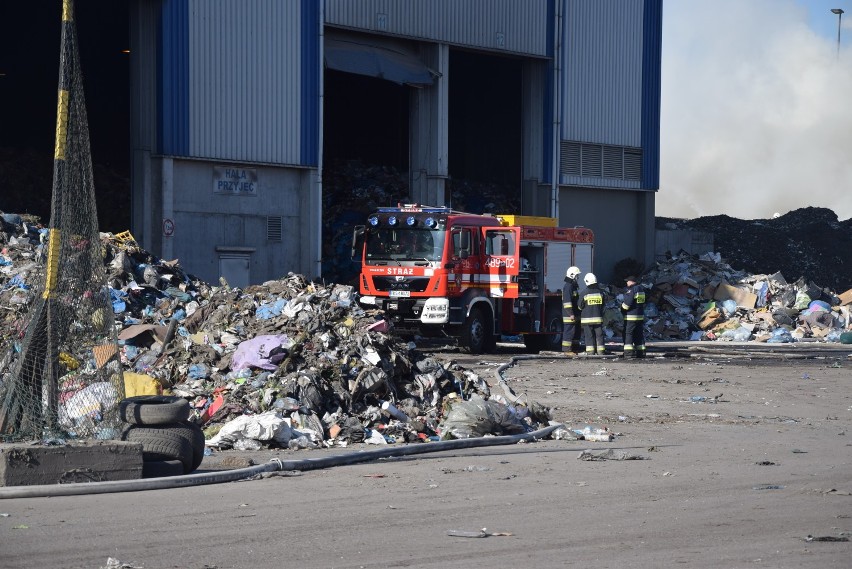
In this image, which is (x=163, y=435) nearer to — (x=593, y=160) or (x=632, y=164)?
(x=593, y=160)

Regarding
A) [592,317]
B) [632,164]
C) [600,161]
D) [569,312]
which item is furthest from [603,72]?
[569,312]

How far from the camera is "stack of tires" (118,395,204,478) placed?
31.6 feet

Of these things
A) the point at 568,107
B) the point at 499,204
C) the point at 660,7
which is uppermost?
the point at 660,7

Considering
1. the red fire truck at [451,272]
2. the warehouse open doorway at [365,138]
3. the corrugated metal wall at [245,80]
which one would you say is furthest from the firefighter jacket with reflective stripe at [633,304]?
the warehouse open doorway at [365,138]

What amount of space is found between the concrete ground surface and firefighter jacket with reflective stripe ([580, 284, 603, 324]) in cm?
1007

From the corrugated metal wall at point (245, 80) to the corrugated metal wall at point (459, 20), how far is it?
1799mm

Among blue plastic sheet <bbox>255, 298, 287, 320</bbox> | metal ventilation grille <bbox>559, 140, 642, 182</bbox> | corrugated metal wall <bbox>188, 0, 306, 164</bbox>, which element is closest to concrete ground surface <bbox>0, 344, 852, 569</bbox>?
blue plastic sheet <bbox>255, 298, 287, 320</bbox>

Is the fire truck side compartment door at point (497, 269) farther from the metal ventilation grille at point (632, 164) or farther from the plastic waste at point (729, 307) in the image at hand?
the metal ventilation grille at point (632, 164)

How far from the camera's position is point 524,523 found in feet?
26.8

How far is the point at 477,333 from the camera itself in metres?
24.9

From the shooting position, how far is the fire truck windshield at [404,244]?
24.2 m

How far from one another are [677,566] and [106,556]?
11.1ft

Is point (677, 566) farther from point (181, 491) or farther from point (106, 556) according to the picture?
point (181, 491)

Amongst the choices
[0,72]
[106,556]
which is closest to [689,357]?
Answer: [106,556]
